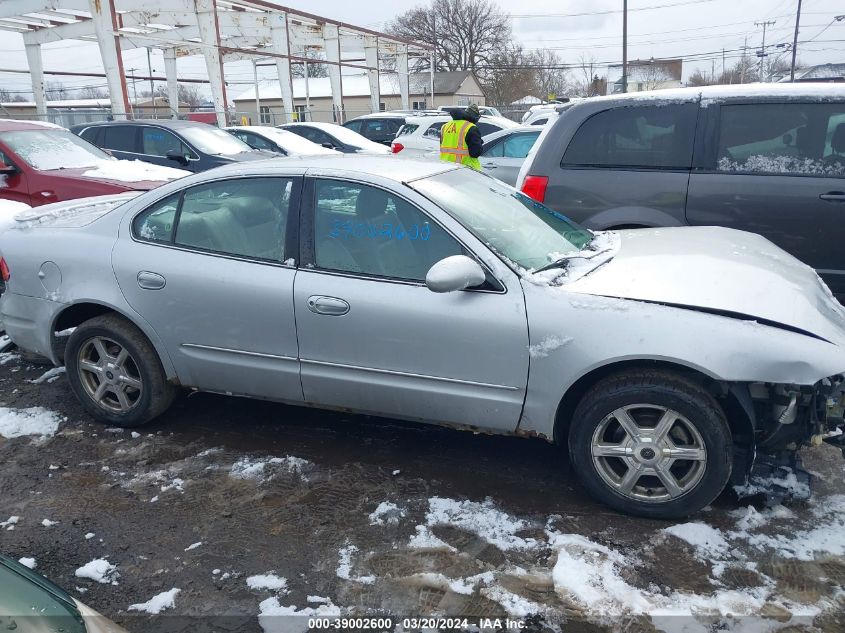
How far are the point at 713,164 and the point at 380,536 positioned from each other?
12.4 ft

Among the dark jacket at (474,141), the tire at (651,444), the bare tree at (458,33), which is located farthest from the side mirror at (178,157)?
the bare tree at (458,33)

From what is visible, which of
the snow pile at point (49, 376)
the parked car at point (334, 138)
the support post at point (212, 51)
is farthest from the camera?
the support post at point (212, 51)

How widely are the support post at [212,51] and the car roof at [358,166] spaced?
18.8m

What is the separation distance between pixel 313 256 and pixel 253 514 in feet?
4.35

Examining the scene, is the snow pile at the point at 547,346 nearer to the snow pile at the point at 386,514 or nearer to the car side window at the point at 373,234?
the car side window at the point at 373,234

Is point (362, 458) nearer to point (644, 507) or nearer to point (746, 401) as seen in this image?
point (644, 507)

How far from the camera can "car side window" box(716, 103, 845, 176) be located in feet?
16.0

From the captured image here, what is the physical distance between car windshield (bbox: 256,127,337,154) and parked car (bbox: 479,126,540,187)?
379cm

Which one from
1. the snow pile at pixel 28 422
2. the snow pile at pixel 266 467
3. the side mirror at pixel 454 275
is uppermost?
the side mirror at pixel 454 275

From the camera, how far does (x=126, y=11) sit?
20.2m

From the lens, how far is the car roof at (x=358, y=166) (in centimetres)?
370

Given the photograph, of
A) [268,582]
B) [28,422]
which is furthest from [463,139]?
[268,582]

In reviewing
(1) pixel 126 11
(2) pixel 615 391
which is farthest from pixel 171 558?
(1) pixel 126 11

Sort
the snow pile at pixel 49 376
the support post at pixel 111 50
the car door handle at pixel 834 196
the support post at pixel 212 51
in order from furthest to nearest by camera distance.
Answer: the support post at pixel 212 51 < the support post at pixel 111 50 < the snow pile at pixel 49 376 < the car door handle at pixel 834 196
